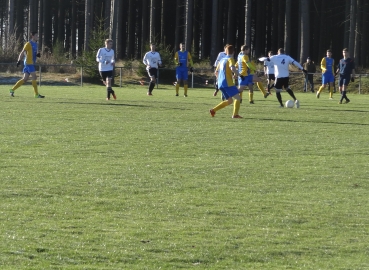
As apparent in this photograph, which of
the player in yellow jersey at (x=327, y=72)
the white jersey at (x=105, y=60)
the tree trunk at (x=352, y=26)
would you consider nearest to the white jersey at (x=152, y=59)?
the white jersey at (x=105, y=60)

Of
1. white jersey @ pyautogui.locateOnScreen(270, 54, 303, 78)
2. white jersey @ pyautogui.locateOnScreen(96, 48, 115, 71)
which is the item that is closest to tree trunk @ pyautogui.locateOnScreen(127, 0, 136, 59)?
white jersey @ pyautogui.locateOnScreen(96, 48, 115, 71)

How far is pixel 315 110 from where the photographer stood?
23.7 metres

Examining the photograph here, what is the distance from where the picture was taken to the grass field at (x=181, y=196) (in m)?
6.43

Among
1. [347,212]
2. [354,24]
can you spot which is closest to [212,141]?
[347,212]

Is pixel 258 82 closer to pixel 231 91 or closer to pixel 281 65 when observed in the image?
pixel 281 65

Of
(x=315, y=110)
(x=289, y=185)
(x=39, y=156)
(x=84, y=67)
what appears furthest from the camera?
(x=84, y=67)

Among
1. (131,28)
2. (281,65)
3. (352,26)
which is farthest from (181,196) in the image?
(131,28)

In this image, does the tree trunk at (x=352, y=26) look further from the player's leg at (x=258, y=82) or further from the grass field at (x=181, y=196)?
→ the grass field at (x=181, y=196)

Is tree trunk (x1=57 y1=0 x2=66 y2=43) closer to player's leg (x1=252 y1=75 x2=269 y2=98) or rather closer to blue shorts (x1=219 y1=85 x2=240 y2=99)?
player's leg (x1=252 y1=75 x2=269 y2=98)

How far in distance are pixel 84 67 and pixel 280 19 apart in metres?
22.9

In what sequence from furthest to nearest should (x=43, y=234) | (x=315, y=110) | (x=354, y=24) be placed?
(x=354, y=24) → (x=315, y=110) → (x=43, y=234)

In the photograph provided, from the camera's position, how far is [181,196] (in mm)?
8883

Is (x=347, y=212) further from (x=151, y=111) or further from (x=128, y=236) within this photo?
(x=151, y=111)

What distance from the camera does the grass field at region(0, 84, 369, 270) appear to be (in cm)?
643
